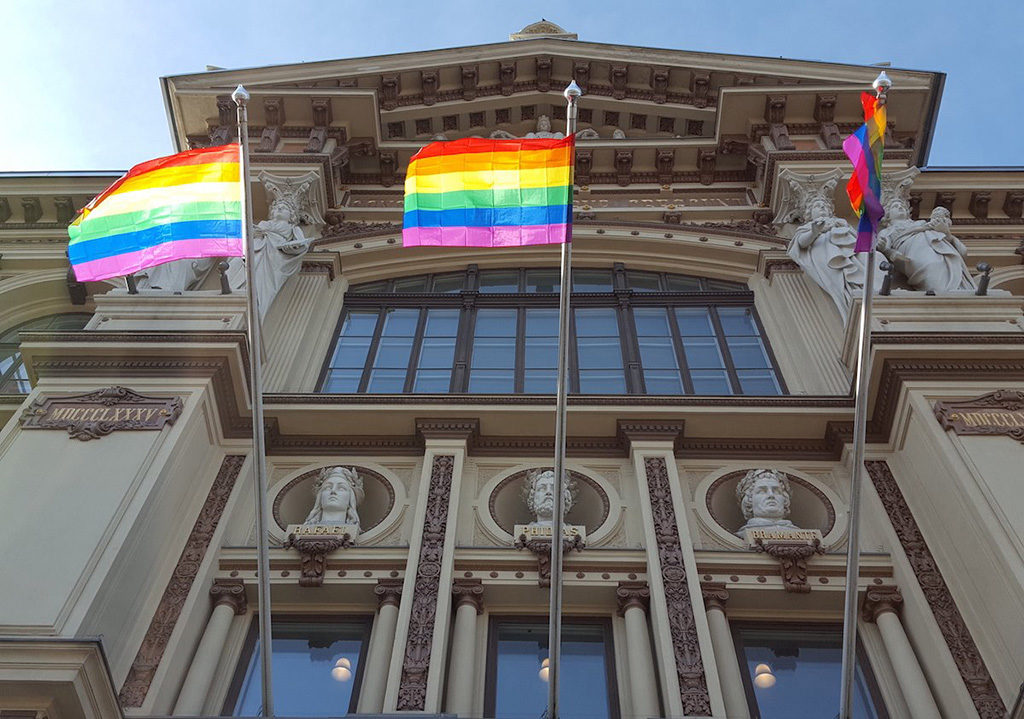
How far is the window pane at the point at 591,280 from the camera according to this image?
20516mm

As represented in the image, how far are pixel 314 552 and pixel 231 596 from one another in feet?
3.28

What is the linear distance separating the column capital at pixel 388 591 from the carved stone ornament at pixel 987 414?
21.1 feet

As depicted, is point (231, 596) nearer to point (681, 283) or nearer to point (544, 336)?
point (544, 336)

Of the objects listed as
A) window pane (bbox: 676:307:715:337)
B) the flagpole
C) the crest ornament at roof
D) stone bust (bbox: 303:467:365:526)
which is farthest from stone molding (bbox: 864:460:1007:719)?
the crest ornament at roof

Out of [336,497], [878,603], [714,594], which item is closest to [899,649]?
[878,603]

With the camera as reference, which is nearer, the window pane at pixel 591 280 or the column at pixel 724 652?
the column at pixel 724 652

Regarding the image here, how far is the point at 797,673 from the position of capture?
1167 centimetres

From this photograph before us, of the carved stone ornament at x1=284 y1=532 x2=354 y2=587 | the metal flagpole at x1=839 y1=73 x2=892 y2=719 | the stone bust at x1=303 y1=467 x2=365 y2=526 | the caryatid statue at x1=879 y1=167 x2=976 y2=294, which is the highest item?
the caryatid statue at x1=879 y1=167 x2=976 y2=294

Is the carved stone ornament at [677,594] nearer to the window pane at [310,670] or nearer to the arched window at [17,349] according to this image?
the window pane at [310,670]

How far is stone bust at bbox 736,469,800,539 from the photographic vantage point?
13.2 meters

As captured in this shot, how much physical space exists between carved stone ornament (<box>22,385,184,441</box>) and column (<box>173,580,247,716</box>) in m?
2.07

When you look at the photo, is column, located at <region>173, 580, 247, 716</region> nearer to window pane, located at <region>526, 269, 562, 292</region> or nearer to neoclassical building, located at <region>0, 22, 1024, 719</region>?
neoclassical building, located at <region>0, 22, 1024, 719</region>

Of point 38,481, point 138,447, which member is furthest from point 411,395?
point 38,481

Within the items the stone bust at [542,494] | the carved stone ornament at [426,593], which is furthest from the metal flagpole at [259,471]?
the stone bust at [542,494]
